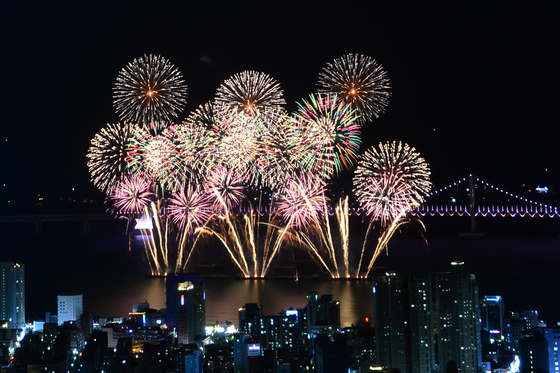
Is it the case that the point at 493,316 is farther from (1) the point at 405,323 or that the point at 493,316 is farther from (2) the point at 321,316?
(2) the point at 321,316

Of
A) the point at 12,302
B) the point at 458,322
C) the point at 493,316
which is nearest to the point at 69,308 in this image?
the point at 12,302

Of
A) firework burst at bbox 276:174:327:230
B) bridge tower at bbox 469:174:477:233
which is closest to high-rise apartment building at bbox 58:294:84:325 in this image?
firework burst at bbox 276:174:327:230

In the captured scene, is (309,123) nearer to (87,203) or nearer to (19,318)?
(19,318)

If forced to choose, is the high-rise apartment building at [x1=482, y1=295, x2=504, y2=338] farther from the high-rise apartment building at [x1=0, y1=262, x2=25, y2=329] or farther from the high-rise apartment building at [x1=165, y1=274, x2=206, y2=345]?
the high-rise apartment building at [x1=0, y1=262, x2=25, y2=329]

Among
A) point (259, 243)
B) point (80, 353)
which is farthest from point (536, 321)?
point (259, 243)

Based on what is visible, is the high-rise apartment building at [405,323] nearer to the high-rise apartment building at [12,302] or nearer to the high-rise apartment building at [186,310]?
the high-rise apartment building at [186,310]

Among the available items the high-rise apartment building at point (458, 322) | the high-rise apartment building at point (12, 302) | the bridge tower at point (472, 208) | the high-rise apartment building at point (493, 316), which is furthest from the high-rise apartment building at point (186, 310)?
the bridge tower at point (472, 208)
